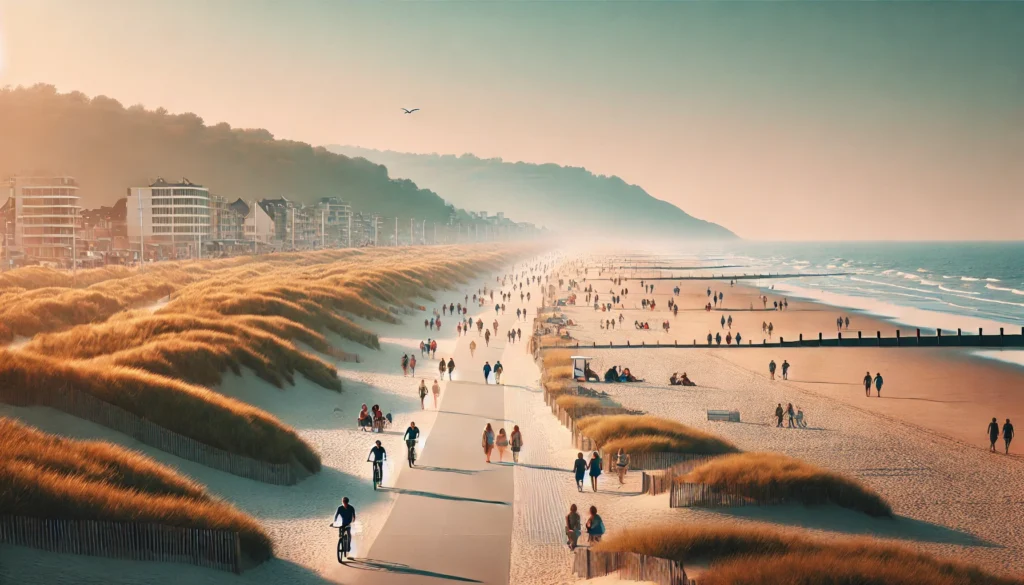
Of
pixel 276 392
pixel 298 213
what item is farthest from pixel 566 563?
pixel 298 213

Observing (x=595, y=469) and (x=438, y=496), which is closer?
(x=438, y=496)

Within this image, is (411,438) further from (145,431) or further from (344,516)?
(344,516)

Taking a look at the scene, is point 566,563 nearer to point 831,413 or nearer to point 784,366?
point 831,413

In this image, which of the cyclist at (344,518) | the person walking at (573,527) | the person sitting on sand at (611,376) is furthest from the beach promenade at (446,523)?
the person sitting on sand at (611,376)

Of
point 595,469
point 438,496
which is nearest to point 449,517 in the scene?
point 438,496

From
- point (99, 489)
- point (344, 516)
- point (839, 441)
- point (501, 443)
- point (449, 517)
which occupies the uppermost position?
point (99, 489)

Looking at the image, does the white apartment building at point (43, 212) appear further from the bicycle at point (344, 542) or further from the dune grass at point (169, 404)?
the bicycle at point (344, 542)
